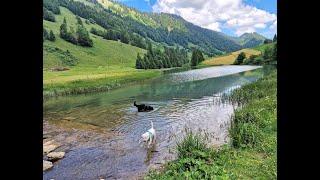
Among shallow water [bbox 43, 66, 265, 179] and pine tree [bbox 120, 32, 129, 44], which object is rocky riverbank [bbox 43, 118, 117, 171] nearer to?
shallow water [bbox 43, 66, 265, 179]

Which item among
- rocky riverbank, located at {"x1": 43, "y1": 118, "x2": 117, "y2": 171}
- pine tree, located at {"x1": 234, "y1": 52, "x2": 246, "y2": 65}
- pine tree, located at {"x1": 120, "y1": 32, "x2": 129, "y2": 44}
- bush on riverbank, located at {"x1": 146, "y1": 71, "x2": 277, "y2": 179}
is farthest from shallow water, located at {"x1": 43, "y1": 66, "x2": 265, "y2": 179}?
pine tree, located at {"x1": 120, "y1": 32, "x2": 129, "y2": 44}

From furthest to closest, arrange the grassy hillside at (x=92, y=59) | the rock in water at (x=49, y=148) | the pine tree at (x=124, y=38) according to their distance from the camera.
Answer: the pine tree at (x=124, y=38) → the grassy hillside at (x=92, y=59) → the rock in water at (x=49, y=148)

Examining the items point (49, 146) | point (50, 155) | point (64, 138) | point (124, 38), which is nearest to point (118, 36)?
point (124, 38)

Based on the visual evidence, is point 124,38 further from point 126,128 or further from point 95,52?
point 126,128

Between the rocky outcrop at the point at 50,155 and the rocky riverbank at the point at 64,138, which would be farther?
the rocky riverbank at the point at 64,138

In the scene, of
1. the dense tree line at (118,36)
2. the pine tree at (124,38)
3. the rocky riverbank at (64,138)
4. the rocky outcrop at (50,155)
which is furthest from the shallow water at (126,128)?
the pine tree at (124,38)

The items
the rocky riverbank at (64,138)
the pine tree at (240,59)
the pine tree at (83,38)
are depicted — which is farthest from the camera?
the pine tree at (83,38)

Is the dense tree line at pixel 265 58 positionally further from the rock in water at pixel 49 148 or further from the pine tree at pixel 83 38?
the rock in water at pixel 49 148
